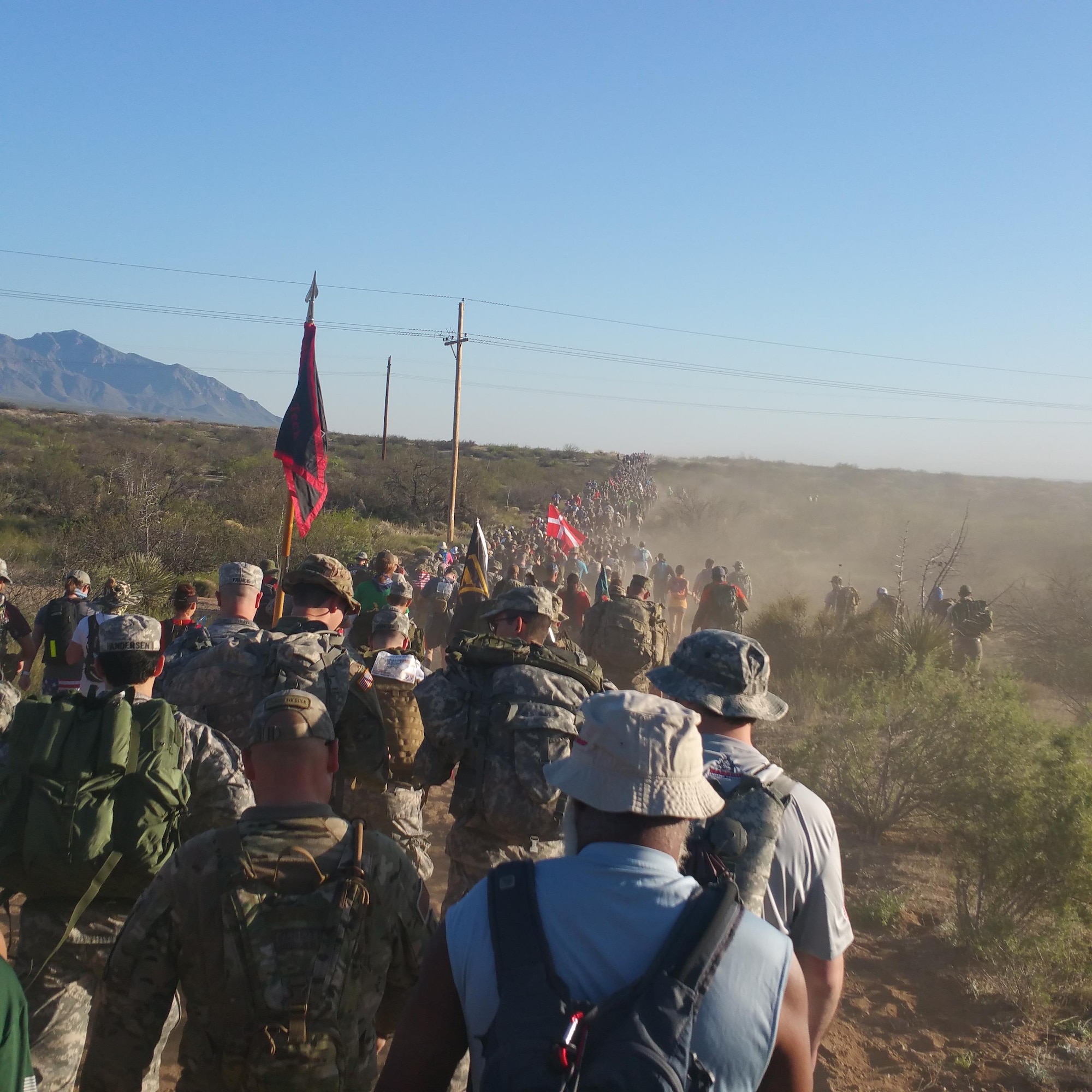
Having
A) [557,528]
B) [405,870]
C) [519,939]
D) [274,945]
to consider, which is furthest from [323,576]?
[557,528]

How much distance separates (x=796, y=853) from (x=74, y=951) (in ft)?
7.73

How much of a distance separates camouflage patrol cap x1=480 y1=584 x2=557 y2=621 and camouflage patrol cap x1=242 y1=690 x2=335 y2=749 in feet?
6.42

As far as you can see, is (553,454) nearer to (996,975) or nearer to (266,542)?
(266,542)

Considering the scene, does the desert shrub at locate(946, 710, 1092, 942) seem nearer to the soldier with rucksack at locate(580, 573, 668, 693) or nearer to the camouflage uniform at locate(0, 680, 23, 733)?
the soldier with rucksack at locate(580, 573, 668, 693)

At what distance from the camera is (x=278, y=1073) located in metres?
2.22

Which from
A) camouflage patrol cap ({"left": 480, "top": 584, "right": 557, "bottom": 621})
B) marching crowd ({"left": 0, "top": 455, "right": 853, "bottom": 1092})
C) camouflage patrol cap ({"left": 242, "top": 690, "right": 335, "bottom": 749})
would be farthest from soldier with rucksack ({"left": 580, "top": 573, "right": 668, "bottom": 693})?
camouflage patrol cap ({"left": 242, "top": 690, "right": 335, "bottom": 749})

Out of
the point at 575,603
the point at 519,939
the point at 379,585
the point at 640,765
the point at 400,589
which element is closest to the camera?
the point at 519,939

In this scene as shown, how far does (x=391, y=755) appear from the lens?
4.53 meters

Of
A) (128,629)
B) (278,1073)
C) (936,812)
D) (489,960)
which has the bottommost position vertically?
(936,812)

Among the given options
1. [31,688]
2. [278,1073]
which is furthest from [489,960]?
[31,688]

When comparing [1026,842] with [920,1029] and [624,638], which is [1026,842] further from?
[624,638]

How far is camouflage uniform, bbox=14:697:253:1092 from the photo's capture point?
3.15m

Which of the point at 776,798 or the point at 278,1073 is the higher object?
the point at 776,798

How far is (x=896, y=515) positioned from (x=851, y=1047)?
5134 cm
